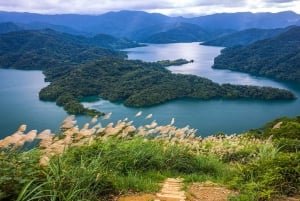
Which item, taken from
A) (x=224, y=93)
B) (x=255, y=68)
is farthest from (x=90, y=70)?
(x=255, y=68)

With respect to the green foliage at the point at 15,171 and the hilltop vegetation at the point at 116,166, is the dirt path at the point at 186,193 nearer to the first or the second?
the hilltop vegetation at the point at 116,166

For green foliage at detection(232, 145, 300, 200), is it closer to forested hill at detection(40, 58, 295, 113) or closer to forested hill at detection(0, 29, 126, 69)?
forested hill at detection(40, 58, 295, 113)

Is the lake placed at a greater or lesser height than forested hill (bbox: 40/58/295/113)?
lesser

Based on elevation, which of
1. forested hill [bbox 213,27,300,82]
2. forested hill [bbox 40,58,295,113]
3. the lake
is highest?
forested hill [bbox 213,27,300,82]

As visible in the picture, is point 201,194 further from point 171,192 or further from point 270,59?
point 270,59

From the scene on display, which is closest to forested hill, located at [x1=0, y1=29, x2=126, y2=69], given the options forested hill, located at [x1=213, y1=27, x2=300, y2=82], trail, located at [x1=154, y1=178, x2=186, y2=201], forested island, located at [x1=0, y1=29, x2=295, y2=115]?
forested island, located at [x1=0, y1=29, x2=295, y2=115]

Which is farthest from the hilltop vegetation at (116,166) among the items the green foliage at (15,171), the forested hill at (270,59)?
the forested hill at (270,59)
